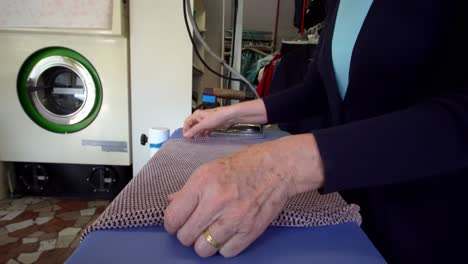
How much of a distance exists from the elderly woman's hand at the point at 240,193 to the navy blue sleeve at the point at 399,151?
0.6 inches

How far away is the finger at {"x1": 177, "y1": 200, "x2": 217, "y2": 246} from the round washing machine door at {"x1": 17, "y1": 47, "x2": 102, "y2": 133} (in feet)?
4.32

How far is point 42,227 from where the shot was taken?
1194mm

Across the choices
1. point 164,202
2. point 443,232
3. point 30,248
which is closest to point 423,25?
point 443,232

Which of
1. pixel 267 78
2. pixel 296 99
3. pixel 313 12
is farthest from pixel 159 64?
pixel 313 12

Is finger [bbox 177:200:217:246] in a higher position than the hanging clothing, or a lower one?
lower

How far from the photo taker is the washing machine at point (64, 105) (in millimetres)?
1309

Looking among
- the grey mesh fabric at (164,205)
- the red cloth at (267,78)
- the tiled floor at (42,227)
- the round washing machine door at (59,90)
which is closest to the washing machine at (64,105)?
the round washing machine door at (59,90)

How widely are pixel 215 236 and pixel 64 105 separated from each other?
152 centimetres

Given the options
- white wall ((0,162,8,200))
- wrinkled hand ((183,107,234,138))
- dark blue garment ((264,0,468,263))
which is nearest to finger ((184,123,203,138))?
wrinkled hand ((183,107,234,138))

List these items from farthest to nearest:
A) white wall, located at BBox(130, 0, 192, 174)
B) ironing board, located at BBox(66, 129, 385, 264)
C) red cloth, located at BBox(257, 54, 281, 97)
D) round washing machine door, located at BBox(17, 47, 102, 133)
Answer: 1. red cloth, located at BBox(257, 54, 281, 97)
2. round washing machine door, located at BBox(17, 47, 102, 133)
3. white wall, located at BBox(130, 0, 192, 174)
4. ironing board, located at BBox(66, 129, 385, 264)

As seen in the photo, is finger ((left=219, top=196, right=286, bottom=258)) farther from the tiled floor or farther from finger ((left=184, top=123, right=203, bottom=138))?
the tiled floor

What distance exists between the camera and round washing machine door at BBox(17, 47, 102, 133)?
Result: 4.39 ft

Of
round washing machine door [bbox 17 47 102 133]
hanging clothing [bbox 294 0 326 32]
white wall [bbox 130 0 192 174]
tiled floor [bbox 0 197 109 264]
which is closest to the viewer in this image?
tiled floor [bbox 0 197 109 264]

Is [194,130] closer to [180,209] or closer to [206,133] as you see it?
[206,133]
